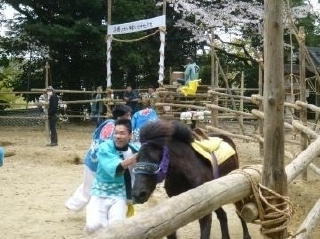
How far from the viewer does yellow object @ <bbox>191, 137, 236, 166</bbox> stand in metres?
4.62

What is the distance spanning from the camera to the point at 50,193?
8.00 m

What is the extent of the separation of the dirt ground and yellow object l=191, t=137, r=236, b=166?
1.07 m

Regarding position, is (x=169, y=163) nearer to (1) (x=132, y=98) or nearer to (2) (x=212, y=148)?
(2) (x=212, y=148)

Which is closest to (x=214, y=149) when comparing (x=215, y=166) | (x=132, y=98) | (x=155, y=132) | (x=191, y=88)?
(x=215, y=166)

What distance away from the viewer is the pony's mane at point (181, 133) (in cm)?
430

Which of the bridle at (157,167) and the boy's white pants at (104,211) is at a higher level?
the bridle at (157,167)

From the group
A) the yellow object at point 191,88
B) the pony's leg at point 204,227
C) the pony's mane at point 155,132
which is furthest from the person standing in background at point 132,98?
the pony's mane at point 155,132

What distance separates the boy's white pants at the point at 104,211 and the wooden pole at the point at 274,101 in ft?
5.95

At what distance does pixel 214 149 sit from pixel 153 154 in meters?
1.14

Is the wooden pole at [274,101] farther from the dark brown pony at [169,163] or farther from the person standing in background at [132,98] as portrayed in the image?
the person standing in background at [132,98]

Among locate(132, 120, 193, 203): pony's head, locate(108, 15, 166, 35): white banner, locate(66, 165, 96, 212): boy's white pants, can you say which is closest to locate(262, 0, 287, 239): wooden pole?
locate(132, 120, 193, 203): pony's head

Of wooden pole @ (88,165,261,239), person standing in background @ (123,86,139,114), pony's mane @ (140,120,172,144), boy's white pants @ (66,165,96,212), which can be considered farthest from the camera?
person standing in background @ (123,86,139,114)

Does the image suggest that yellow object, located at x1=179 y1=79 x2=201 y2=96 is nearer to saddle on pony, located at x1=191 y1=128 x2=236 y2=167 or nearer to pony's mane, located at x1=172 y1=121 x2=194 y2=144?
saddle on pony, located at x1=191 y1=128 x2=236 y2=167

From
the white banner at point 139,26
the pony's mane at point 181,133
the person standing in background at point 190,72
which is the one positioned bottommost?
the pony's mane at point 181,133
